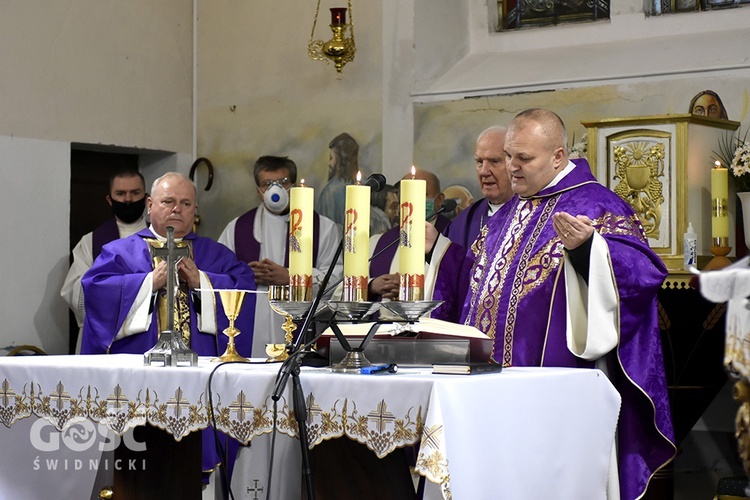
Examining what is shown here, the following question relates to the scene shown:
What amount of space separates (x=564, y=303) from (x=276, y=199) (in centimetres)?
403

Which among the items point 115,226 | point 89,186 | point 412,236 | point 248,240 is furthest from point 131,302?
point 89,186

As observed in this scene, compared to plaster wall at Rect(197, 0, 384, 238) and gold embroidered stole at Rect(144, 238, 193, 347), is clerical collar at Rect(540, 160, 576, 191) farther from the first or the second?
plaster wall at Rect(197, 0, 384, 238)

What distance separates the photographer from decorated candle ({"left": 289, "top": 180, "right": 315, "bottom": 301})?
3.24 metres

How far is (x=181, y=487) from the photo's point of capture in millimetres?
4160

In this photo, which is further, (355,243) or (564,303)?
(564,303)

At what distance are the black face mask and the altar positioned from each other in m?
4.06

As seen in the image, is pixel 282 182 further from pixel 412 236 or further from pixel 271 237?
pixel 412 236

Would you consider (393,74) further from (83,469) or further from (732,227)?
(83,469)

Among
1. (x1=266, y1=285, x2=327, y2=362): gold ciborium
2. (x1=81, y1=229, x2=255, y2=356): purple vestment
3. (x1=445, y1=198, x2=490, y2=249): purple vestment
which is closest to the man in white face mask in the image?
(x1=81, y1=229, x2=255, y2=356): purple vestment

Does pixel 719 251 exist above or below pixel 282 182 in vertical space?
below

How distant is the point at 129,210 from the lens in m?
7.92

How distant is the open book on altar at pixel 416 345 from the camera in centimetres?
335

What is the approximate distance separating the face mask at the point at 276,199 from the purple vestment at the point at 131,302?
177cm

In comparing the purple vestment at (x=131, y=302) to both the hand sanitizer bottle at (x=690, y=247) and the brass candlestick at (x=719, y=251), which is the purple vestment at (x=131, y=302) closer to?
the hand sanitizer bottle at (x=690, y=247)
